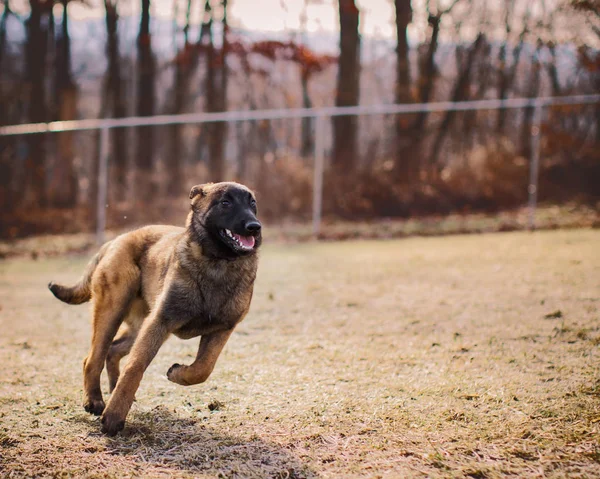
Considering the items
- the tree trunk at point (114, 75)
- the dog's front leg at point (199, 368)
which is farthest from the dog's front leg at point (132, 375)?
the tree trunk at point (114, 75)

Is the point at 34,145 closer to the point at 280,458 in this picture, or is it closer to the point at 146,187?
the point at 146,187

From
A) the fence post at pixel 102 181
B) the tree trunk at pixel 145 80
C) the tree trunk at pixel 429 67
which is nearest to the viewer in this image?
the fence post at pixel 102 181

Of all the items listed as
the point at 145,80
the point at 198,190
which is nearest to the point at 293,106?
the point at 145,80

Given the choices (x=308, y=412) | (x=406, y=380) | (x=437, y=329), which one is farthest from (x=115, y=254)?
(x=437, y=329)

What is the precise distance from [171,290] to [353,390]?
53.7 inches

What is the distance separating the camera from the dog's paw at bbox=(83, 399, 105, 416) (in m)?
4.09

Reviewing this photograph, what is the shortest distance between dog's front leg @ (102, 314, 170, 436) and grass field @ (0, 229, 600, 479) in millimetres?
112

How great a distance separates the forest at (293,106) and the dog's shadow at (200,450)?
10485 millimetres

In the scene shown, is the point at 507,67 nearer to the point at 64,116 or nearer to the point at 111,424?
the point at 64,116

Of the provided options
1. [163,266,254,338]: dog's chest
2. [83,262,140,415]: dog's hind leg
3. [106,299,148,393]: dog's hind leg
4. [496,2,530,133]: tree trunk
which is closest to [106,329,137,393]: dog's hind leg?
[106,299,148,393]: dog's hind leg

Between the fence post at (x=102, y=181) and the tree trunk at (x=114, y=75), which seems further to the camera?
the tree trunk at (x=114, y=75)

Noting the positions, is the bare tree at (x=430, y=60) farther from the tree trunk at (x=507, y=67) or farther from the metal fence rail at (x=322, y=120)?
the metal fence rail at (x=322, y=120)

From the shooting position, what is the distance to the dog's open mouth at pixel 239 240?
13.8 ft

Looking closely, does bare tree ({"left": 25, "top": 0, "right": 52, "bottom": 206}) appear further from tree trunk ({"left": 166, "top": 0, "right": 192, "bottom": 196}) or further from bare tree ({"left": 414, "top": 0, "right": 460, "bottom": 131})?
bare tree ({"left": 414, "top": 0, "right": 460, "bottom": 131})
